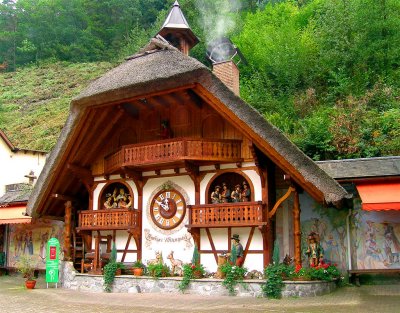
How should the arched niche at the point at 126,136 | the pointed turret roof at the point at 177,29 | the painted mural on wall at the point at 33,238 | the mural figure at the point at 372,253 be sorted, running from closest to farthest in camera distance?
1. the mural figure at the point at 372,253
2. the arched niche at the point at 126,136
3. the painted mural on wall at the point at 33,238
4. the pointed turret roof at the point at 177,29

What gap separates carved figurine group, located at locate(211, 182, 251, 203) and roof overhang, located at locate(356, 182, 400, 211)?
12.1ft

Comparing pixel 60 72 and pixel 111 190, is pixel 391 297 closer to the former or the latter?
pixel 111 190

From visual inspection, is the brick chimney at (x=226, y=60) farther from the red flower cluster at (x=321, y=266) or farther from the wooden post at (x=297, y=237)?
the red flower cluster at (x=321, y=266)

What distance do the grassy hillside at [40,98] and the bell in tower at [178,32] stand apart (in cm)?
1986

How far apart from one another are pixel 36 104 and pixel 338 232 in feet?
143

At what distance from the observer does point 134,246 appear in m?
17.2

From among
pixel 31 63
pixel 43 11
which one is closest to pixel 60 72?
pixel 31 63

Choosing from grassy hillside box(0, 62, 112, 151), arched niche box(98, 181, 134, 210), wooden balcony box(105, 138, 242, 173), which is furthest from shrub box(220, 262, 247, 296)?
→ grassy hillside box(0, 62, 112, 151)

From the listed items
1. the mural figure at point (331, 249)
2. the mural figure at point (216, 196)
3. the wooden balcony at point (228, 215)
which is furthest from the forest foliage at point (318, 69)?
the wooden balcony at point (228, 215)

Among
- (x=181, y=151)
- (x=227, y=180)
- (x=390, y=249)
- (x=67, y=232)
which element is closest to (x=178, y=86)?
(x=181, y=151)

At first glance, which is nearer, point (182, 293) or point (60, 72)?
point (182, 293)

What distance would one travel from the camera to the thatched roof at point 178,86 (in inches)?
525

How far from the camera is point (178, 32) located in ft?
71.9

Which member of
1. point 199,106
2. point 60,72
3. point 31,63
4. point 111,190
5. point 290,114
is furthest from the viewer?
point 31,63
